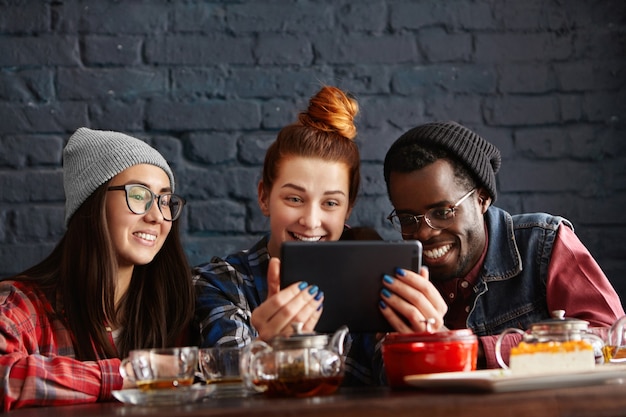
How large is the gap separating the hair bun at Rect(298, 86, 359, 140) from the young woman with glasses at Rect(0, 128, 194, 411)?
16.0 inches

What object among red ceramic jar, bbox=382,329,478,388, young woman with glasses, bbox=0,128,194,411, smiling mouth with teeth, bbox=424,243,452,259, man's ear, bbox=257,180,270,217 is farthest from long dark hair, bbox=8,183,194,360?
red ceramic jar, bbox=382,329,478,388

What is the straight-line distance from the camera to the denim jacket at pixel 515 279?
7.23 feet

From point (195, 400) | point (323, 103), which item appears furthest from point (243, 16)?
point (195, 400)

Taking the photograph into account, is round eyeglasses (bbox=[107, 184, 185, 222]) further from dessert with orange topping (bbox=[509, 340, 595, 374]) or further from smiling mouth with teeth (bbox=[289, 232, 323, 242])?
dessert with orange topping (bbox=[509, 340, 595, 374])

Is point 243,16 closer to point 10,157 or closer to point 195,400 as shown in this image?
point 10,157

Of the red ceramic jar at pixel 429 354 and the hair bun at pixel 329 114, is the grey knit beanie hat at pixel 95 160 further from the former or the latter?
the red ceramic jar at pixel 429 354

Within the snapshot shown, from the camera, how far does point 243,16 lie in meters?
2.60

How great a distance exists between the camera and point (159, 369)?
133 cm

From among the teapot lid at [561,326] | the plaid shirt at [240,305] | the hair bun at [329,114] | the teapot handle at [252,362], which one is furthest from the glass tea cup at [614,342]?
the hair bun at [329,114]

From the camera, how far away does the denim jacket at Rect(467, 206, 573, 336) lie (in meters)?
2.21

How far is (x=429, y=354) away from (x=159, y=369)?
17.5 inches

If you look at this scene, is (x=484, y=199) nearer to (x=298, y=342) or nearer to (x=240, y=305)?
(x=240, y=305)

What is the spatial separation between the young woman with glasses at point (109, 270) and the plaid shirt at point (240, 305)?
0.17 ft

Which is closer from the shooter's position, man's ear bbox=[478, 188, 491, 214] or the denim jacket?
the denim jacket
